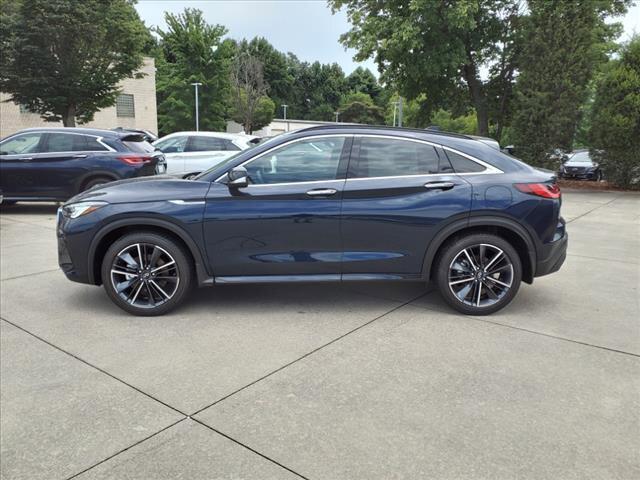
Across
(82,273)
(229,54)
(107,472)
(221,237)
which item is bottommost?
(107,472)

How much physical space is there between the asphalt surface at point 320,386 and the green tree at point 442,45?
14084 millimetres

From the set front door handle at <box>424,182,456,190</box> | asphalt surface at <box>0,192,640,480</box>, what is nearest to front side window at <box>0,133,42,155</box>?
asphalt surface at <box>0,192,640,480</box>

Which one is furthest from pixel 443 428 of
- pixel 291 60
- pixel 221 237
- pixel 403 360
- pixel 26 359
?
pixel 291 60

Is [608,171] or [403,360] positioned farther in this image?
[608,171]

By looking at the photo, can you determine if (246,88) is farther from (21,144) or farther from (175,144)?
(21,144)

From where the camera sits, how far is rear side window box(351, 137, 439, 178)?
4.47m

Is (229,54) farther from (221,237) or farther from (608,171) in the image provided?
(221,237)

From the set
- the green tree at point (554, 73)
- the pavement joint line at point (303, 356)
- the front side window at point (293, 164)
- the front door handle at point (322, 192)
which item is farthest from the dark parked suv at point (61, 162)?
the green tree at point (554, 73)

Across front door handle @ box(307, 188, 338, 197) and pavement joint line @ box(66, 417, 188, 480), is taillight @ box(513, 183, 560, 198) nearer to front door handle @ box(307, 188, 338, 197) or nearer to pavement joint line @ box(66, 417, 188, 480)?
front door handle @ box(307, 188, 338, 197)

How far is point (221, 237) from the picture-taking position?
14.4ft

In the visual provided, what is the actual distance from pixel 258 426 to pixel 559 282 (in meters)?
4.14

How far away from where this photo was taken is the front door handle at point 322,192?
171 inches

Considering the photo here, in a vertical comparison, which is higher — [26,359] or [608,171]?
[608,171]

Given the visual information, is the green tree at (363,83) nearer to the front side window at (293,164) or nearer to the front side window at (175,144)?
the front side window at (175,144)
